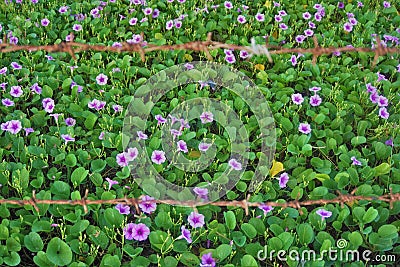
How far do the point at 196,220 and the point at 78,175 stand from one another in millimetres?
565

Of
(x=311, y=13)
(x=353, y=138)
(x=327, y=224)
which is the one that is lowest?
(x=327, y=224)

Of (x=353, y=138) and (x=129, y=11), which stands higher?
(x=129, y=11)

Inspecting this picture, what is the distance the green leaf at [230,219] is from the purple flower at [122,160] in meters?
0.53

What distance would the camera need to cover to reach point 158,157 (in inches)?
92.0

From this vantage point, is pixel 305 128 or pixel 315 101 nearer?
pixel 305 128

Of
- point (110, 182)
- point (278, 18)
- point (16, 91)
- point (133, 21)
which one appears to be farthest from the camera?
point (278, 18)

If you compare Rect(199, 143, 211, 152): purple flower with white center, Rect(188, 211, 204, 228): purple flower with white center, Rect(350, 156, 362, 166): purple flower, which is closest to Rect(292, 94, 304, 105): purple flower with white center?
Rect(350, 156, 362, 166): purple flower

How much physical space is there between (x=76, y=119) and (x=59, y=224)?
0.67 metres

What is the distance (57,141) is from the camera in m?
2.40

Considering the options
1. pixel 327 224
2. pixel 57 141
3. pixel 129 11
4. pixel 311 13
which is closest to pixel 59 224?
pixel 57 141

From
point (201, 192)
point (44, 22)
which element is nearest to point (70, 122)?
point (201, 192)

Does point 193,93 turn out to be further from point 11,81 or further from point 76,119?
point 11,81

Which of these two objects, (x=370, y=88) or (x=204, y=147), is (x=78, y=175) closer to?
(x=204, y=147)

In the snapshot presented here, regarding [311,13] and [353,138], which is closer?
[353,138]
